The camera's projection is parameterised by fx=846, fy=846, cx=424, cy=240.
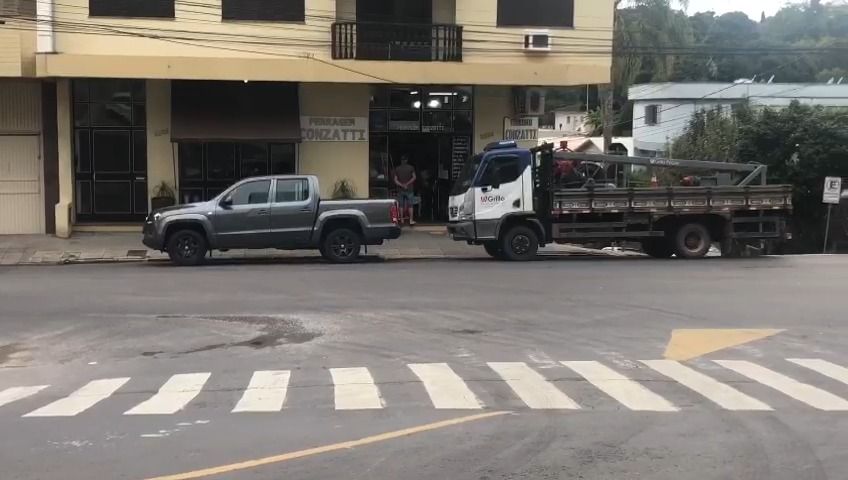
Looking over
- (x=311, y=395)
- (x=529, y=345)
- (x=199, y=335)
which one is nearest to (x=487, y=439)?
(x=311, y=395)

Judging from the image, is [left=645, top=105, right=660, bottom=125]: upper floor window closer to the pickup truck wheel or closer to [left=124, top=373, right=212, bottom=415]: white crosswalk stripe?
the pickup truck wheel

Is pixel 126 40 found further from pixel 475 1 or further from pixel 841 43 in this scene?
pixel 841 43

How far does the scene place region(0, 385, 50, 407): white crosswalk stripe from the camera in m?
7.61

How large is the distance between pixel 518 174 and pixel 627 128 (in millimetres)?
52365

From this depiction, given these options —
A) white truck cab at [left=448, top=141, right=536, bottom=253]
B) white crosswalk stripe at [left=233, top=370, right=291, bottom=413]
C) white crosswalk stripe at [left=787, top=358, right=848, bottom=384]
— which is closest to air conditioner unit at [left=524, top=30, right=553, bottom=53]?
white truck cab at [left=448, top=141, right=536, bottom=253]

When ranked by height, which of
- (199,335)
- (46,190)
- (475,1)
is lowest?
(199,335)

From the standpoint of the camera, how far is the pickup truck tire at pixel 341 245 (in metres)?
18.3

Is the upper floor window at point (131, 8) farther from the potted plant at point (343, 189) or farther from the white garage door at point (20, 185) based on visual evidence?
the potted plant at point (343, 189)

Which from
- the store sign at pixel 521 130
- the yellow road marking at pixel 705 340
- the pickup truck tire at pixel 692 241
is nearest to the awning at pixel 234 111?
the store sign at pixel 521 130

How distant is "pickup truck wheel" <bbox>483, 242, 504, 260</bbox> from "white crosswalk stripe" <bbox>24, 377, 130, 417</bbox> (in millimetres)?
12099

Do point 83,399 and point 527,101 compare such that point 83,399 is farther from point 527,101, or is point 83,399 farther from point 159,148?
point 527,101

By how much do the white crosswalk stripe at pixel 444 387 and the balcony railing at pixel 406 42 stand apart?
16522 mm

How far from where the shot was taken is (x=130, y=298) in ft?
44.3

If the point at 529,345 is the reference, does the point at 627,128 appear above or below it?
above
